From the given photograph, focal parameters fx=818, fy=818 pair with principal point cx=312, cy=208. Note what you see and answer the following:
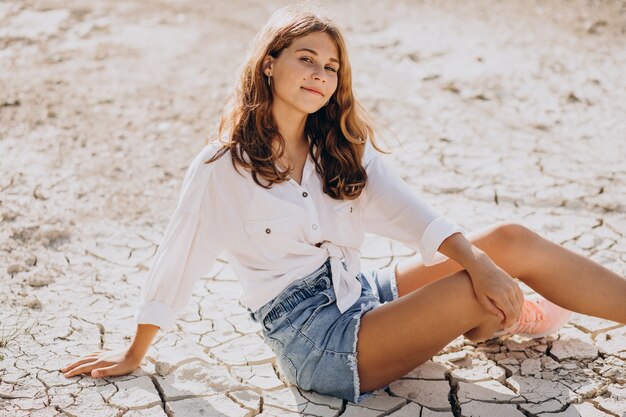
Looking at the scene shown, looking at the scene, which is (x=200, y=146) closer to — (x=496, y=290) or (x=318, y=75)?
(x=318, y=75)

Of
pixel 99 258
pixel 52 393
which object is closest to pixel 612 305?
pixel 52 393

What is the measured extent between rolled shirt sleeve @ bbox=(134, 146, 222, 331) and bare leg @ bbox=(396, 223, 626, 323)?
824 millimetres

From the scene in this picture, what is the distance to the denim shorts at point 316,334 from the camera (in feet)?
7.68

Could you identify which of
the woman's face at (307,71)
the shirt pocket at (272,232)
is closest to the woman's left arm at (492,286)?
the shirt pocket at (272,232)

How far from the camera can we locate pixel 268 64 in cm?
243

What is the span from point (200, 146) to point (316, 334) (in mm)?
2322

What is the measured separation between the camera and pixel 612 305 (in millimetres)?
2418

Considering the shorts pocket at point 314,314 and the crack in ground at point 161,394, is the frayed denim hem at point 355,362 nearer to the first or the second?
the shorts pocket at point 314,314

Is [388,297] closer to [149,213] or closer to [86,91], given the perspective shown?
[149,213]

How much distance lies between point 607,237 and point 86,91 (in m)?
3.16

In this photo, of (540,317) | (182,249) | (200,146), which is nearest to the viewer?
(182,249)

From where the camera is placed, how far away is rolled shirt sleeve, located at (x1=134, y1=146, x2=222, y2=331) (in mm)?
2349

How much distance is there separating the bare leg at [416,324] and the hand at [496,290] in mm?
33

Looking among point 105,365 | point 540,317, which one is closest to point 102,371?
point 105,365
